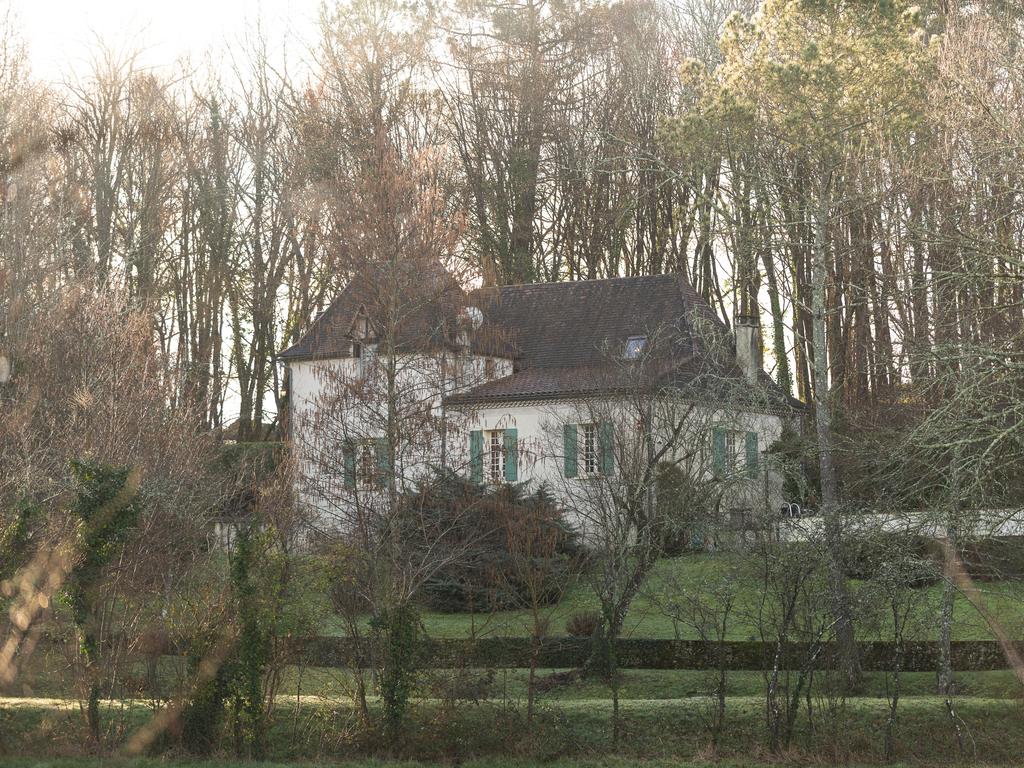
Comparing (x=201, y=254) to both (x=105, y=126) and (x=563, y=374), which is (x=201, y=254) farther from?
(x=563, y=374)

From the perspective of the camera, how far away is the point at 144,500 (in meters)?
16.9

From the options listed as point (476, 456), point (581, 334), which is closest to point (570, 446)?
point (581, 334)

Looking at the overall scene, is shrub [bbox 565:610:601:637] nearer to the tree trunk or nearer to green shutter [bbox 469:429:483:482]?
green shutter [bbox 469:429:483:482]

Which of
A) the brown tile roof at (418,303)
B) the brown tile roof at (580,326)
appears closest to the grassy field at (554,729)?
the brown tile roof at (418,303)

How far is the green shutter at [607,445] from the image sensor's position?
2228 cm

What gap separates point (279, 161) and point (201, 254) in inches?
154

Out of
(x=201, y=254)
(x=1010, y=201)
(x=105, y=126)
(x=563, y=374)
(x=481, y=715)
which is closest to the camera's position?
(x=481, y=715)

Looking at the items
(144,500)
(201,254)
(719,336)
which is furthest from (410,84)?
(144,500)

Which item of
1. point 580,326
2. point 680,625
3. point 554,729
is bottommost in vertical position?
point 554,729

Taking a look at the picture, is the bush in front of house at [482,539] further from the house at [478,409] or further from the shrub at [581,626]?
the shrub at [581,626]

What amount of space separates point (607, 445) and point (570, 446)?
566 centimetres

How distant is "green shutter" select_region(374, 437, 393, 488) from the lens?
65.2 ft

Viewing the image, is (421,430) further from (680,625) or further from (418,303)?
(680,625)

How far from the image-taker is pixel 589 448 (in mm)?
27062
